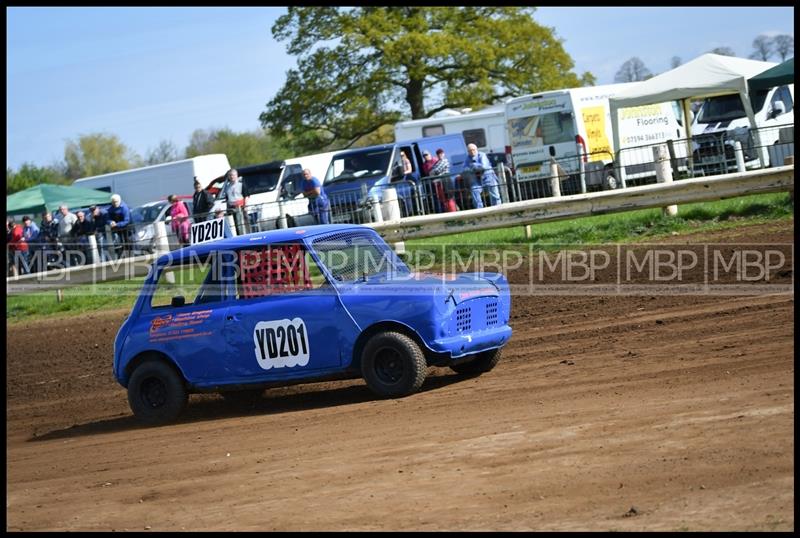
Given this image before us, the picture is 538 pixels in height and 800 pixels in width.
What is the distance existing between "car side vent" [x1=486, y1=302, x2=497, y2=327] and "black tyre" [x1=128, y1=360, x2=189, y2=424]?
3.05 m

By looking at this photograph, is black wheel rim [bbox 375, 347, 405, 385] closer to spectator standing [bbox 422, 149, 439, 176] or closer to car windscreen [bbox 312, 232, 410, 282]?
car windscreen [bbox 312, 232, 410, 282]

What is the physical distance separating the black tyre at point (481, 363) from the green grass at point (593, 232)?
280 inches

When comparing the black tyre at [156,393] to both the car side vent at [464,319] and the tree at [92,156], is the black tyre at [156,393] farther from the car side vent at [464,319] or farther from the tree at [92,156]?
the tree at [92,156]

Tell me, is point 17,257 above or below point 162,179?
below

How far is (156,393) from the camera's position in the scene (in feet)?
34.8

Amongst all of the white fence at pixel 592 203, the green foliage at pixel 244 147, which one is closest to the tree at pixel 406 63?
the white fence at pixel 592 203

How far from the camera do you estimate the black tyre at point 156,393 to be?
1044 cm

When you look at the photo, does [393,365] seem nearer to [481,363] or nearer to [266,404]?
[481,363]

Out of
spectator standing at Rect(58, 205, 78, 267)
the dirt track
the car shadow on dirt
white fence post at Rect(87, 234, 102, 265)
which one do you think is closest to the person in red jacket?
spectator standing at Rect(58, 205, 78, 267)

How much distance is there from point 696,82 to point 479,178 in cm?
871

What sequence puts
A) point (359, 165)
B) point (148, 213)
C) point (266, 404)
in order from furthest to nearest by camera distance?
1. point (148, 213)
2. point (359, 165)
3. point (266, 404)

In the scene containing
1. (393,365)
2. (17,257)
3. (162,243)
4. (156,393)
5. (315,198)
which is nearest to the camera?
(393,365)

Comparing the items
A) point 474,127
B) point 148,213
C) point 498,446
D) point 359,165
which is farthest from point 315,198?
point 474,127

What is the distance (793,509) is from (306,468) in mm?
3356
